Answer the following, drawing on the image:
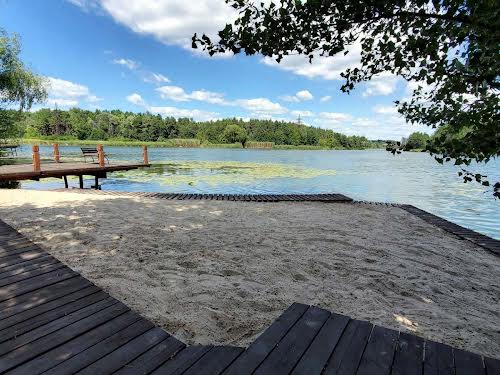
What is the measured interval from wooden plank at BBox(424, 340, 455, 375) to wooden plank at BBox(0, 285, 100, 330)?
3.53 m

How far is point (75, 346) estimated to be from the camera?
2828 millimetres

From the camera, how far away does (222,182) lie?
2488 cm

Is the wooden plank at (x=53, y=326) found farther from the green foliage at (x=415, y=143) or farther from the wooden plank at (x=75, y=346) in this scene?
the green foliage at (x=415, y=143)

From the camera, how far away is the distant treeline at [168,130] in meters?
129

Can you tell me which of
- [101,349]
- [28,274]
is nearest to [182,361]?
[101,349]

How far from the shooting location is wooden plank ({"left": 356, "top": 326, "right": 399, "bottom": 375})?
90.8 inches

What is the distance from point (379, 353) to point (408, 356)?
0.21 m

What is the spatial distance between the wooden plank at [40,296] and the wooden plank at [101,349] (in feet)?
3.86

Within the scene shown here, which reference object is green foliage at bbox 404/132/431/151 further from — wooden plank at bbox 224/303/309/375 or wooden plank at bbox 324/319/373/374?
wooden plank at bbox 224/303/309/375

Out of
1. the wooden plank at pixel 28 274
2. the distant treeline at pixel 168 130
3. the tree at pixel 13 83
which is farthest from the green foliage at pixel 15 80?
the distant treeline at pixel 168 130

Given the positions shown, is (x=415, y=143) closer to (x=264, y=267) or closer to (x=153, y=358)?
(x=153, y=358)

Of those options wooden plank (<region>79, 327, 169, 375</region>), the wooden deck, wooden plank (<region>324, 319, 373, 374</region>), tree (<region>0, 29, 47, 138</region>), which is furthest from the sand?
tree (<region>0, 29, 47, 138</region>)

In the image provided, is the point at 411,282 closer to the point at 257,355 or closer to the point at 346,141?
the point at 257,355

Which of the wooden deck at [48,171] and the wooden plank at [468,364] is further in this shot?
the wooden deck at [48,171]
